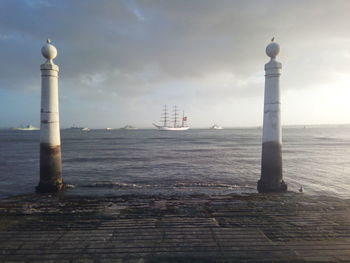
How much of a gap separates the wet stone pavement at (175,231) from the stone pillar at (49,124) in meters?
2.60

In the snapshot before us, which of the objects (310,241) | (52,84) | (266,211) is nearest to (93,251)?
(310,241)

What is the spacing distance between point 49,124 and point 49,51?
121 inches

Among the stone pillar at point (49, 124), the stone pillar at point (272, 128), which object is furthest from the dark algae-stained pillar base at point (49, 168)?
the stone pillar at point (272, 128)

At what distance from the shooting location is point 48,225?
543 cm

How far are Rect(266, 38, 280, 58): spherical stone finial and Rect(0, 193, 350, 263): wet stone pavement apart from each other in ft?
19.5

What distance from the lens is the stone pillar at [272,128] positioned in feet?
31.3

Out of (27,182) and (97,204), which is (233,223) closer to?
(97,204)

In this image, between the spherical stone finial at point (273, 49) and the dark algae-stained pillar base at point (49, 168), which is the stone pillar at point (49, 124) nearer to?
the dark algae-stained pillar base at point (49, 168)

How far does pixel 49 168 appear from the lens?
9977 mm

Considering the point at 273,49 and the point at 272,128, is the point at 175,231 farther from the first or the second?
the point at 273,49

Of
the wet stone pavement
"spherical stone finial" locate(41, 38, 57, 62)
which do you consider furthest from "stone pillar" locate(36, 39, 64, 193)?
the wet stone pavement

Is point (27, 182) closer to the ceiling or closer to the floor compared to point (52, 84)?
closer to the floor

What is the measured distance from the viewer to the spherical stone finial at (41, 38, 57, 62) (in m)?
9.69

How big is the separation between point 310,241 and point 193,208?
3.21 m
